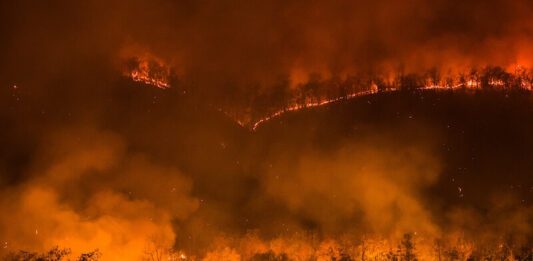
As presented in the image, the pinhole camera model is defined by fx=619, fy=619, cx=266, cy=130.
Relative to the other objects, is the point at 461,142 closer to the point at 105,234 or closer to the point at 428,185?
the point at 428,185

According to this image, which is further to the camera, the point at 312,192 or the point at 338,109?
the point at 338,109

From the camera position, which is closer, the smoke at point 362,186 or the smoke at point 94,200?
the smoke at point 94,200

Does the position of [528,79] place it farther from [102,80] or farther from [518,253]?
[102,80]

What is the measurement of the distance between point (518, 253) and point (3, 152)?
1111 inches

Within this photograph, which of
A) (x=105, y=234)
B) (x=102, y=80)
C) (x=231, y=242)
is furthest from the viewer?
(x=102, y=80)

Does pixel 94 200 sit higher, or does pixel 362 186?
pixel 362 186

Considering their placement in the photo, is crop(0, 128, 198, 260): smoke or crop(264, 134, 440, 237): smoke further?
crop(264, 134, 440, 237): smoke

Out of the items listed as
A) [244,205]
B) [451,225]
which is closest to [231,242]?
[244,205]

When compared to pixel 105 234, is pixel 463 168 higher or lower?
higher

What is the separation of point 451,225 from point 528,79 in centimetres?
1093

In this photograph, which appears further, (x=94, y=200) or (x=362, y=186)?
(x=362, y=186)

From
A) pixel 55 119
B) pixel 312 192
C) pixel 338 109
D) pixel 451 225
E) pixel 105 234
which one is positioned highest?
pixel 338 109

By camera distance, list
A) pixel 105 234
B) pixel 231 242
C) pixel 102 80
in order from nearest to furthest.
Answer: pixel 105 234
pixel 231 242
pixel 102 80

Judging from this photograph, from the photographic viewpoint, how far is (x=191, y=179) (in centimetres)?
3762
